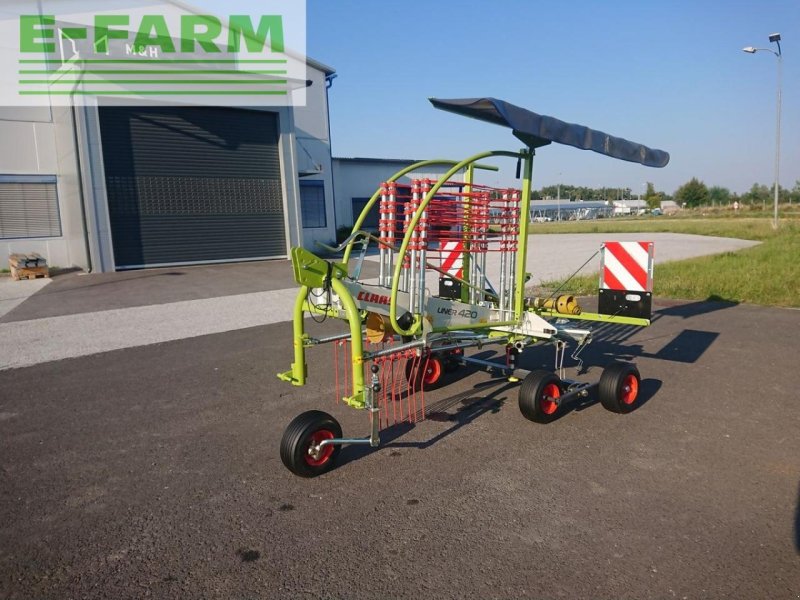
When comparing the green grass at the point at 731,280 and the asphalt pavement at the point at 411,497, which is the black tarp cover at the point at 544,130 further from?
the green grass at the point at 731,280

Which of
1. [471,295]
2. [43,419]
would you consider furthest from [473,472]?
[43,419]

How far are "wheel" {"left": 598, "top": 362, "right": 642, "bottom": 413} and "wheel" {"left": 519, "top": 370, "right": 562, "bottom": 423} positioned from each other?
1.59ft

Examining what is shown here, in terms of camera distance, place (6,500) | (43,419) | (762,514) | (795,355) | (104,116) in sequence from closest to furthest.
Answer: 1. (762,514)
2. (6,500)
3. (43,419)
4. (795,355)
5. (104,116)

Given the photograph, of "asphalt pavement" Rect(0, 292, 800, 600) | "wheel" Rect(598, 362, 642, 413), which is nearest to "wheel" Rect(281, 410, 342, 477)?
"asphalt pavement" Rect(0, 292, 800, 600)

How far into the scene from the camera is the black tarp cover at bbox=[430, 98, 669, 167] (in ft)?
15.8

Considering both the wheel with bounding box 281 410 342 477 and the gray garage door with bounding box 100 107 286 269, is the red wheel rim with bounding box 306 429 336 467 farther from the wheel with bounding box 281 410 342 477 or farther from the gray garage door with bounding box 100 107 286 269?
the gray garage door with bounding box 100 107 286 269

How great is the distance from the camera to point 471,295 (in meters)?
6.39

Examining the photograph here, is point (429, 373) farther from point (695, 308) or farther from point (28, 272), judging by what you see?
point (28, 272)

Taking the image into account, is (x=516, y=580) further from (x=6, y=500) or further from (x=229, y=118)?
(x=229, y=118)

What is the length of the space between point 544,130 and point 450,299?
1.89m

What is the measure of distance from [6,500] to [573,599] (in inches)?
156

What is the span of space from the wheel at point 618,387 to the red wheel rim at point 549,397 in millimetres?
469

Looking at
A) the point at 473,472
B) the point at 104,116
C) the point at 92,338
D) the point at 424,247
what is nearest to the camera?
the point at 473,472

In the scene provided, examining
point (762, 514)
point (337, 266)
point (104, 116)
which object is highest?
point (104, 116)
